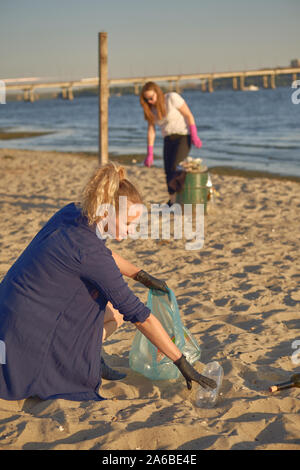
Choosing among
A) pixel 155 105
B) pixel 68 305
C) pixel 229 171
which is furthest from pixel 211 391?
pixel 229 171

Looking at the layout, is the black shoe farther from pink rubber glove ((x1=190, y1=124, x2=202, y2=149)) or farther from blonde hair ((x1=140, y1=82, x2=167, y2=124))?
pink rubber glove ((x1=190, y1=124, x2=202, y2=149))

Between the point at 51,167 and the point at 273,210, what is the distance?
652cm

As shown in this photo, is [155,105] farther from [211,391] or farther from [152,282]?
[211,391]

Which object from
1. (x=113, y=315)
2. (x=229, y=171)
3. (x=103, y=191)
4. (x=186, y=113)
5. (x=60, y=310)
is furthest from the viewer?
(x=229, y=171)

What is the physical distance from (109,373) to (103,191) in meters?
1.20

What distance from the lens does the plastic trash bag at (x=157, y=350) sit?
9.93 feet

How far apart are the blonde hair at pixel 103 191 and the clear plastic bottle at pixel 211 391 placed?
44.4 inches

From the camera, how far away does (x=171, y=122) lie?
Result: 6832 mm

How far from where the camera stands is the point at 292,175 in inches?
455

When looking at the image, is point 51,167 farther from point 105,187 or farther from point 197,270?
point 105,187

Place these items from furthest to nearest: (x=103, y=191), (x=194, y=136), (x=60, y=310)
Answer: (x=194, y=136)
(x=60, y=310)
(x=103, y=191)

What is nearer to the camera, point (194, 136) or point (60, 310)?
point (60, 310)
